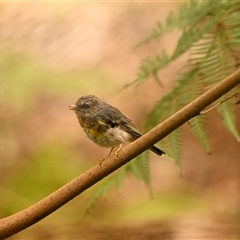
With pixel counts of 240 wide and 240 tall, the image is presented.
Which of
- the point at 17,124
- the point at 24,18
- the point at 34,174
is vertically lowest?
the point at 34,174

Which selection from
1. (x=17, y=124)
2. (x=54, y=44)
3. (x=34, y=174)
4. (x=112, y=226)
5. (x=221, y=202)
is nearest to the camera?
(x=112, y=226)

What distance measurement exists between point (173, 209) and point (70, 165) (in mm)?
353

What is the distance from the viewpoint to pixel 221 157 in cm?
292

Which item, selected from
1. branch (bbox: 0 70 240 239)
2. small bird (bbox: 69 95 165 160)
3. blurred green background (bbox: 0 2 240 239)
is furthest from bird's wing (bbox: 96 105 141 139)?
branch (bbox: 0 70 240 239)

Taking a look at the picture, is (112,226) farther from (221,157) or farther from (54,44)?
(221,157)

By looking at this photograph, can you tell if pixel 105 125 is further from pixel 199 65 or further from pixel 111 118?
pixel 199 65

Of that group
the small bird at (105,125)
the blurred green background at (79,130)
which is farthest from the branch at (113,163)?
the blurred green background at (79,130)

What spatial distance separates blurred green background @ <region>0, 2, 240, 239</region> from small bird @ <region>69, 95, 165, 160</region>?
186 millimetres

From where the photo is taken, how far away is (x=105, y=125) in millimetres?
1268

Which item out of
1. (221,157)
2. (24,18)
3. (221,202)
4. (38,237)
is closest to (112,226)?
(38,237)

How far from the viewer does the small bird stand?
1.23 metres

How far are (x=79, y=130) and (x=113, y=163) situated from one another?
5.91ft

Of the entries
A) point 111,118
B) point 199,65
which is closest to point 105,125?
point 111,118

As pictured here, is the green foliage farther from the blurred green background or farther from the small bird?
the blurred green background
